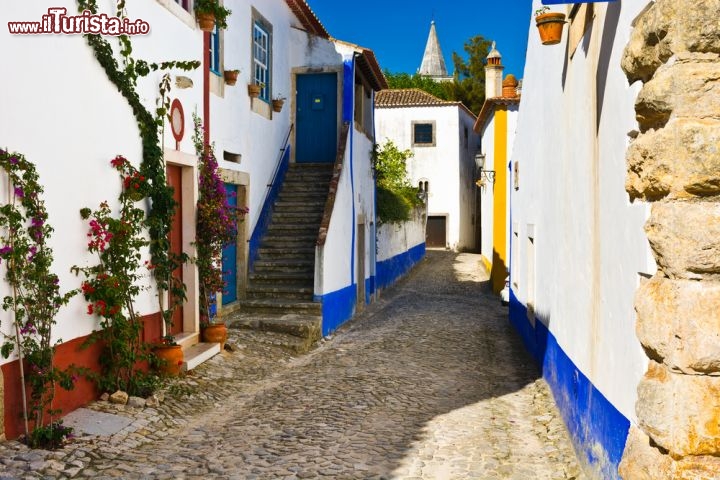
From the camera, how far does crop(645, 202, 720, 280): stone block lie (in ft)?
9.29

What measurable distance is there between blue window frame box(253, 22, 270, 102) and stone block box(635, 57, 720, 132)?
972cm

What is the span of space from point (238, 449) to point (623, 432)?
2996mm

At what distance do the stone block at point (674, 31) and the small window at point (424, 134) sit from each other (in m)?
29.5

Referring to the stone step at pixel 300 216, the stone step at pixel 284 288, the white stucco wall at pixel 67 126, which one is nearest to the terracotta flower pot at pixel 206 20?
the white stucco wall at pixel 67 126

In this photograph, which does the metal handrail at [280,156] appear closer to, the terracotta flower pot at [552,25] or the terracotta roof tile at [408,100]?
the terracotta flower pot at [552,25]

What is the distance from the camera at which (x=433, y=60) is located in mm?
62594

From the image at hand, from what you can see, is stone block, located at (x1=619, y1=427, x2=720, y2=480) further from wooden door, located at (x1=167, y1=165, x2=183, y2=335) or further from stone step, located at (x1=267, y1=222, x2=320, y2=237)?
stone step, located at (x1=267, y1=222, x2=320, y2=237)

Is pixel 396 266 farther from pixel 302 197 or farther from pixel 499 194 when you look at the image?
pixel 302 197

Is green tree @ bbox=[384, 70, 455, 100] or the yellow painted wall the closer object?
the yellow painted wall

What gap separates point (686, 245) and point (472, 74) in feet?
132

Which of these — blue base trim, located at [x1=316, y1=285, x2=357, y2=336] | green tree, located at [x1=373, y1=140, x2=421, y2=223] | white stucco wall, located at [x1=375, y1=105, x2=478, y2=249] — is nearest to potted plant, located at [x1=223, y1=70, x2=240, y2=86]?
blue base trim, located at [x1=316, y1=285, x2=357, y2=336]

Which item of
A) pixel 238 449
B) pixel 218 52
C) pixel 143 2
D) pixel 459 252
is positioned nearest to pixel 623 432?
pixel 238 449

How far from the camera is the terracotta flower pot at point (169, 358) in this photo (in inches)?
288

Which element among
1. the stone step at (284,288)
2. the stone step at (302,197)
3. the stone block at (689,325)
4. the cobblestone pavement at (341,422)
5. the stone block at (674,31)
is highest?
the stone block at (674,31)
